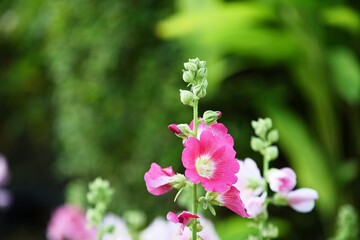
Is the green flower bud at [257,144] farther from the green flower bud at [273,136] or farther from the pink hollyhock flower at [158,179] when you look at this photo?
the pink hollyhock flower at [158,179]

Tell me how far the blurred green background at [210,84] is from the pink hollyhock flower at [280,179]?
1.56 m

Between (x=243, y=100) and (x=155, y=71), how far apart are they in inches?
13.5

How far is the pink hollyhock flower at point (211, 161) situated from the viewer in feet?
1.87

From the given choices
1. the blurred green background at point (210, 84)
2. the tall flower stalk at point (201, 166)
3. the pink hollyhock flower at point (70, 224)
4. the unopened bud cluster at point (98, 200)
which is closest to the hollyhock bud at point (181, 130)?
the tall flower stalk at point (201, 166)

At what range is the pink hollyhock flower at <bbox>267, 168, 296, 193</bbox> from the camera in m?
0.71

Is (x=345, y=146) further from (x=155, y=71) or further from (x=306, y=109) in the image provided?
(x=155, y=71)

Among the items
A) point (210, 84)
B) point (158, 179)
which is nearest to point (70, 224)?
point (158, 179)

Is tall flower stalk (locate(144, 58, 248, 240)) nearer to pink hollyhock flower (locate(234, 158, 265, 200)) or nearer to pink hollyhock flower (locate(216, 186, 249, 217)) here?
pink hollyhock flower (locate(216, 186, 249, 217))

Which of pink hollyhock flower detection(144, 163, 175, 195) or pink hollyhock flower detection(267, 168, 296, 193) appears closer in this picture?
pink hollyhock flower detection(144, 163, 175, 195)

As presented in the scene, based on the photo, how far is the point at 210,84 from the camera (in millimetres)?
2482

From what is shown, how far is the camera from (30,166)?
4.41 metres

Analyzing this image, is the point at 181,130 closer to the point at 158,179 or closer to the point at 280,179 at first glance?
the point at 158,179

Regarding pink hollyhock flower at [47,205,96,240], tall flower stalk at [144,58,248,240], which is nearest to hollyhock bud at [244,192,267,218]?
tall flower stalk at [144,58,248,240]

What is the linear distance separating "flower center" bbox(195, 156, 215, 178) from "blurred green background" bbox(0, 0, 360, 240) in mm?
1701
